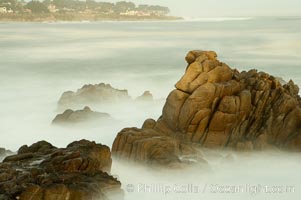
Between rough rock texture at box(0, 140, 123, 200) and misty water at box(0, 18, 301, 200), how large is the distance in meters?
2.34

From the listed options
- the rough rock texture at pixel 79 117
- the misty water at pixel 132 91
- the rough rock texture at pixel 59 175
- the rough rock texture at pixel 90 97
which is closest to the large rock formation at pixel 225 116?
the misty water at pixel 132 91

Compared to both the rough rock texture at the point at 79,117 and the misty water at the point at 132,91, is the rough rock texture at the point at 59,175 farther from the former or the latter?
the rough rock texture at the point at 79,117

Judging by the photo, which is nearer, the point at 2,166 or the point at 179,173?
the point at 2,166

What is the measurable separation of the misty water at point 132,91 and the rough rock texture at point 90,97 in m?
1.03

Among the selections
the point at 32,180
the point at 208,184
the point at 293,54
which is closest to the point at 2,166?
the point at 32,180

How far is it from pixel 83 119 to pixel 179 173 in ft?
38.0

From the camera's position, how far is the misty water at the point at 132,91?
18.2 m

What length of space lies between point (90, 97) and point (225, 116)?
1657 cm

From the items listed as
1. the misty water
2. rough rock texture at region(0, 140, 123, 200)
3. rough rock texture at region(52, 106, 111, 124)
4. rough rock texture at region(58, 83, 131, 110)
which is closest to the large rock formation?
the misty water

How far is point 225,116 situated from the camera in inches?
806

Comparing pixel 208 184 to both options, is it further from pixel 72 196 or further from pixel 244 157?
pixel 72 196

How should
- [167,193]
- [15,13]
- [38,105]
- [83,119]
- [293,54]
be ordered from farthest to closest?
[15,13], [293,54], [38,105], [83,119], [167,193]

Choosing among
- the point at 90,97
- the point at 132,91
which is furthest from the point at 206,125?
the point at 132,91

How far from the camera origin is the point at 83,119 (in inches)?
1112
